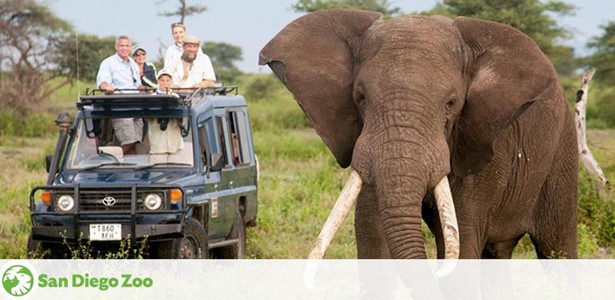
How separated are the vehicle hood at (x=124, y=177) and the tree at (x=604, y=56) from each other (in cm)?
2367

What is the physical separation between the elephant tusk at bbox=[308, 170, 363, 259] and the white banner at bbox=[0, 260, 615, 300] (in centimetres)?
190

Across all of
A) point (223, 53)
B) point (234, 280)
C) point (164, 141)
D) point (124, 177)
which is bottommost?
point (223, 53)

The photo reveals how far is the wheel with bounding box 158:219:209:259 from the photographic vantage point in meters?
11.0

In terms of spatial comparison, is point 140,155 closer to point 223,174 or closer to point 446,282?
point 223,174

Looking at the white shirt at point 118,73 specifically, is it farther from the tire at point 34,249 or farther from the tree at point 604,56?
the tree at point 604,56

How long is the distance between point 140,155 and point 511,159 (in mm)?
4110

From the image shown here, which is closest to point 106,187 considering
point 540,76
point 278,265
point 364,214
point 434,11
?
point 278,265

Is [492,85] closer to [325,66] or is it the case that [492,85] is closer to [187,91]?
[325,66]

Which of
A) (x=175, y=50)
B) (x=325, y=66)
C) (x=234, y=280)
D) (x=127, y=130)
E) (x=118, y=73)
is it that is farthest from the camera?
(x=175, y=50)

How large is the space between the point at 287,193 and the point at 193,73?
174 inches

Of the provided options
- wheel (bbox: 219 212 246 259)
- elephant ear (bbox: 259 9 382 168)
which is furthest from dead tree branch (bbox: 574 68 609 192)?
elephant ear (bbox: 259 9 382 168)

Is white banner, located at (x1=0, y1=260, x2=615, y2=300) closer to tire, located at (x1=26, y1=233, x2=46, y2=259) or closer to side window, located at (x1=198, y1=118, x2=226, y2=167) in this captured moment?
tire, located at (x1=26, y1=233, x2=46, y2=259)

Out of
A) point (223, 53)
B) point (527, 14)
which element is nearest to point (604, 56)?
point (527, 14)

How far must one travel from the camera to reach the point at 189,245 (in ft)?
36.8
